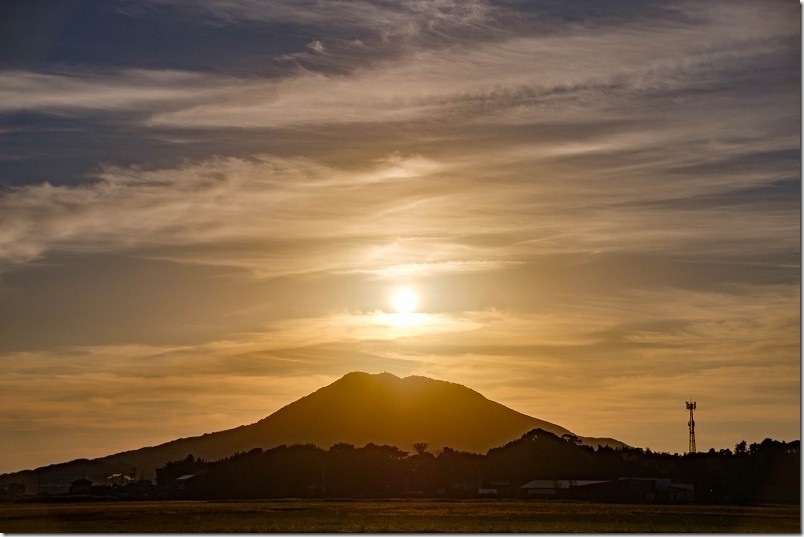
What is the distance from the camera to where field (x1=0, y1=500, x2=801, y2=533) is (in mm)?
22656

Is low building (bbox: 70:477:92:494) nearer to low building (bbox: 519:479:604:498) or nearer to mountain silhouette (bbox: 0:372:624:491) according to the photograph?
mountain silhouette (bbox: 0:372:624:491)

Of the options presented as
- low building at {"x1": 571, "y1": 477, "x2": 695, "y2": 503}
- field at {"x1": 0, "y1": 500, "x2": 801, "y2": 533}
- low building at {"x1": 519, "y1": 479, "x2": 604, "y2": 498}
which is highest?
low building at {"x1": 519, "y1": 479, "x2": 604, "y2": 498}

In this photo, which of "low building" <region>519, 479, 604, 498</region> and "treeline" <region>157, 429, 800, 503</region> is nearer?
"treeline" <region>157, 429, 800, 503</region>

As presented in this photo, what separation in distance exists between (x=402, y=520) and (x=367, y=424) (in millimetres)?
53165

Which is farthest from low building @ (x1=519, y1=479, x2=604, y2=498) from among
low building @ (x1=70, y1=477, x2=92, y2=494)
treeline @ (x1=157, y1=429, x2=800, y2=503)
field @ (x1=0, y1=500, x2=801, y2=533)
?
low building @ (x1=70, y1=477, x2=92, y2=494)

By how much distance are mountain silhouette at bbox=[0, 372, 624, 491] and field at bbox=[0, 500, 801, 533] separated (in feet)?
19.7

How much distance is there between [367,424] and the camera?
78938mm

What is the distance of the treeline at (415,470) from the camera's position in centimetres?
4409

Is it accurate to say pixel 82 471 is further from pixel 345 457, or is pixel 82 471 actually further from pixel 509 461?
pixel 509 461

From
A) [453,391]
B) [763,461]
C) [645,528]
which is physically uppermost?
[453,391]

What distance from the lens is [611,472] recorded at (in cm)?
5069

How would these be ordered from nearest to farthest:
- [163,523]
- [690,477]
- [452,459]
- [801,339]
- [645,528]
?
[801,339] < [645,528] < [163,523] < [690,477] < [452,459]

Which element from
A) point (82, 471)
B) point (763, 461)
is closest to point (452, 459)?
point (82, 471)

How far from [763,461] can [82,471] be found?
3028 cm
